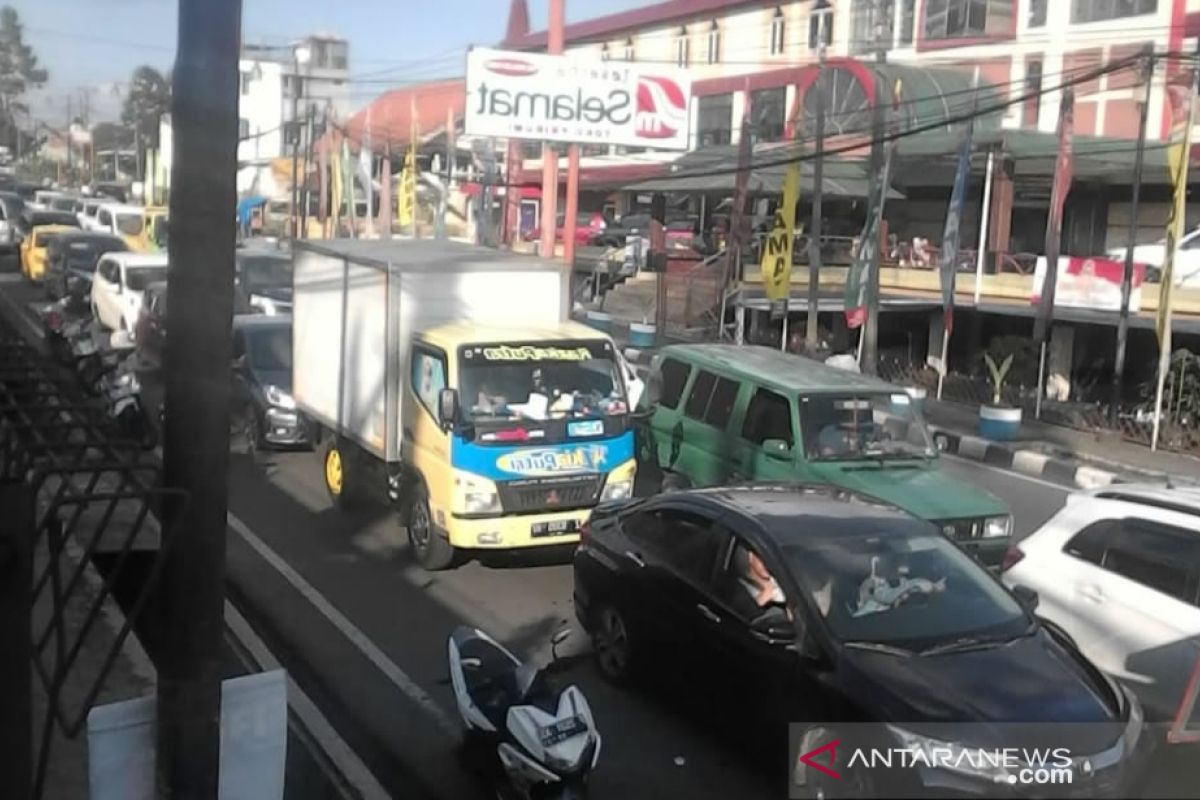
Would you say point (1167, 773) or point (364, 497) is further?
Result: point (364, 497)

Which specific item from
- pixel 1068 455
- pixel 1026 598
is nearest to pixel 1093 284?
pixel 1068 455

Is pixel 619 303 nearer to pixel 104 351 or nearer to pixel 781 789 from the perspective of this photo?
pixel 104 351

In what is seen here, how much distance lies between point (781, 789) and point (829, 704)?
29.8 inches

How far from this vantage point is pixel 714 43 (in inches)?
2162

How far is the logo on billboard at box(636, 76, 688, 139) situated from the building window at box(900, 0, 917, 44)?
23870 mm

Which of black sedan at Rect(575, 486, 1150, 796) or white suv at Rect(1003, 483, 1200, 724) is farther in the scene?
white suv at Rect(1003, 483, 1200, 724)

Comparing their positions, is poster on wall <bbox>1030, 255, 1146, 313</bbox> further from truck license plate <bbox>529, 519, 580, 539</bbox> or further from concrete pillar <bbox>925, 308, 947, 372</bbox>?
truck license plate <bbox>529, 519, 580, 539</bbox>

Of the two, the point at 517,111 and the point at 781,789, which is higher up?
the point at 517,111

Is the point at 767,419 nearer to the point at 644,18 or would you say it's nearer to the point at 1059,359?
the point at 1059,359

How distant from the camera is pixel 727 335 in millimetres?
28250

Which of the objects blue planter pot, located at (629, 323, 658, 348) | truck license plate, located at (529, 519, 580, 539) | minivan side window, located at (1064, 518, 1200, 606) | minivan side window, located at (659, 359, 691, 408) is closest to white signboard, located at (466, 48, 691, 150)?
blue planter pot, located at (629, 323, 658, 348)

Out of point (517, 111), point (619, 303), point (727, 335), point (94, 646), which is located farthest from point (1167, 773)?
point (619, 303)

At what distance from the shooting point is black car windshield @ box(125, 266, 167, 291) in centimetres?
2253

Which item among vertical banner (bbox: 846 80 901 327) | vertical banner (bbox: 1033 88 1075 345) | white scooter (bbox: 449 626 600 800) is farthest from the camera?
vertical banner (bbox: 846 80 901 327)
